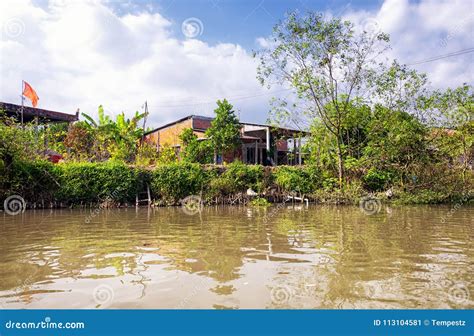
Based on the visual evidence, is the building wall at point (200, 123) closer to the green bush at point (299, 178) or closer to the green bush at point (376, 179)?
the green bush at point (299, 178)

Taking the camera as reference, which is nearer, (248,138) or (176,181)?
(176,181)

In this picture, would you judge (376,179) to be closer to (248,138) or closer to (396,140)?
(396,140)

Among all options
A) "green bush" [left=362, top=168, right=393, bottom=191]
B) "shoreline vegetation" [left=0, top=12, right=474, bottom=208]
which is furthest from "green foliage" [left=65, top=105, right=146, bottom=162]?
"green bush" [left=362, top=168, right=393, bottom=191]

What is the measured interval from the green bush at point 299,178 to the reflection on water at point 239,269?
11918mm

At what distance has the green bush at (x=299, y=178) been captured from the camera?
21.0 meters

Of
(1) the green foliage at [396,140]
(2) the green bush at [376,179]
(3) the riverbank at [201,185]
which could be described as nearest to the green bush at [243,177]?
(3) the riverbank at [201,185]

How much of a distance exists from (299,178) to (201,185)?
534cm

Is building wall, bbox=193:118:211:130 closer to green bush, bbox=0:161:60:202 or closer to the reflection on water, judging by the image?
green bush, bbox=0:161:60:202

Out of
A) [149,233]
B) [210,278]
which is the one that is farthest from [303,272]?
[149,233]

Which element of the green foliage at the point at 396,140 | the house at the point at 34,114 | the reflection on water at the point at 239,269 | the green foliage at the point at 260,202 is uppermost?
the house at the point at 34,114

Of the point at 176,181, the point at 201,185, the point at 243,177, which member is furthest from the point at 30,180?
the point at 243,177

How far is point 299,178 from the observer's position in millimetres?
21188

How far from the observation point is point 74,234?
347 inches

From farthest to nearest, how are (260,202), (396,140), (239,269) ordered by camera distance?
(396,140) → (260,202) → (239,269)
